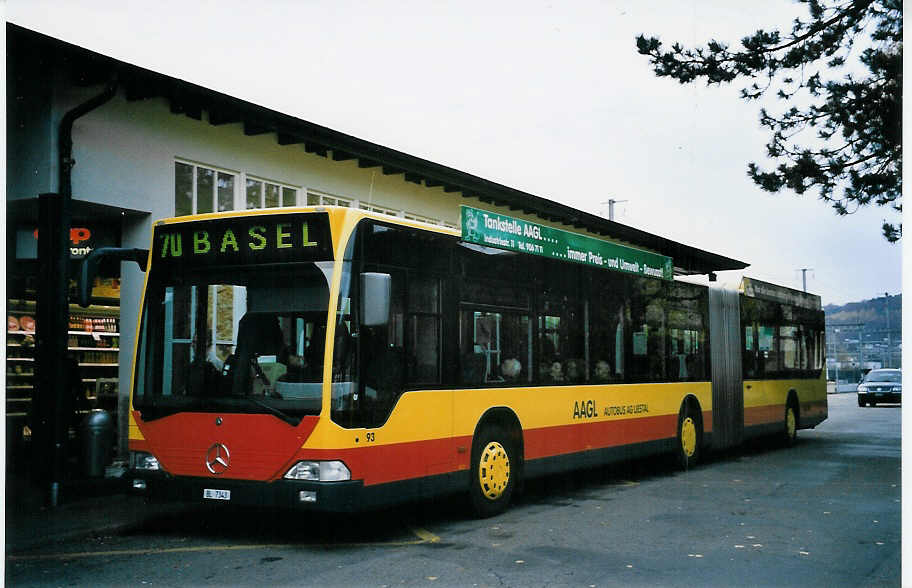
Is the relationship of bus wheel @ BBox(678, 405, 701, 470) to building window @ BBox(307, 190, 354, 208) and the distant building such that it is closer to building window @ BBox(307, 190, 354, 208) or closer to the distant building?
the distant building

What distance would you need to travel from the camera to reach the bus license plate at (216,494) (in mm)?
8156

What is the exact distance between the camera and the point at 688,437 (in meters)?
14.7

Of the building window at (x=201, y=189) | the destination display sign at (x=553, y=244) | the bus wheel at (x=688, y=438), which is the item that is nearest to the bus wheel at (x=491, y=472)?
the destination display sign at (x=553, y=244)

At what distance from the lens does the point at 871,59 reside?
11.2m

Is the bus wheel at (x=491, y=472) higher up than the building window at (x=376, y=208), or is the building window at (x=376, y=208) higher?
the building window at (x=376, y=208)

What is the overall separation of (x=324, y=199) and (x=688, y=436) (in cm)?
727

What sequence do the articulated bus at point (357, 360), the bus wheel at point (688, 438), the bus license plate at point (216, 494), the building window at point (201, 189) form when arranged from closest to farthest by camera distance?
the articulated bus at point (357, 360), the bus license plate at point (216, 494), the building window at point (201, 189), the bus wheel at point (688, 438)

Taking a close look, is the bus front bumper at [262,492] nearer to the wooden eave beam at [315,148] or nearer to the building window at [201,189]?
the building window at [201,189]

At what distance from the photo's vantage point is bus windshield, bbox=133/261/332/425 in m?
8.03

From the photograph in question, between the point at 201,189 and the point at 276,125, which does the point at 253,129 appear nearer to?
the point at 276,125

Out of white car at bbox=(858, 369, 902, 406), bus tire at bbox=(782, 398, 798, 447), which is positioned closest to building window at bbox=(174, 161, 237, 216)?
bus tire at bbox=(782, 398, 798, 447)

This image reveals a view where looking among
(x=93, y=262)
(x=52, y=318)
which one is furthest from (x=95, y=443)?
(x=93, y=262)

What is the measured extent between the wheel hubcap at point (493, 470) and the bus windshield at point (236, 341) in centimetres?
259

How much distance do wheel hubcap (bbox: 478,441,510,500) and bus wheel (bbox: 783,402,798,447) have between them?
9966 millimetres
